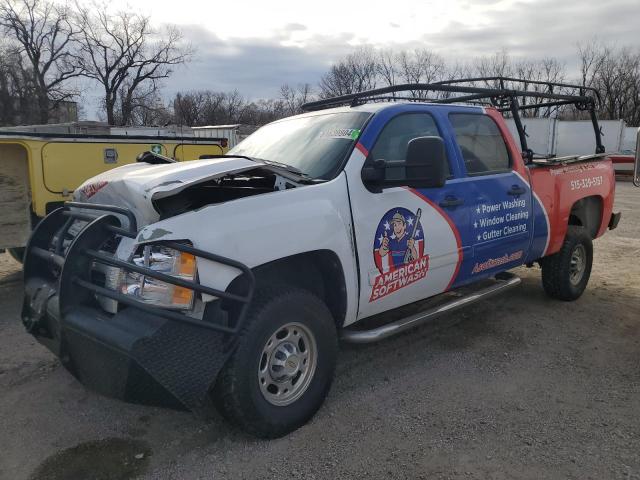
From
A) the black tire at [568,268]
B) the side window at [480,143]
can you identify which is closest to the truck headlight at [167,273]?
the side window at [480,143]

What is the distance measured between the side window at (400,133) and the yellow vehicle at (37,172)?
4540mm

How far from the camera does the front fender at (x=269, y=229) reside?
2.57 meters

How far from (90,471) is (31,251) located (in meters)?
1.45

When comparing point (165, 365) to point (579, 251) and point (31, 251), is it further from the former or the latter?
point (579, 251)

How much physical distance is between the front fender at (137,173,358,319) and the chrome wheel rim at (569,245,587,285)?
11.4 ft

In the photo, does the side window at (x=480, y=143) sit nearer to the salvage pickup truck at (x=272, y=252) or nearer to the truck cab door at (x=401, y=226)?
the salvage pickup truck at (x=272, y=252)

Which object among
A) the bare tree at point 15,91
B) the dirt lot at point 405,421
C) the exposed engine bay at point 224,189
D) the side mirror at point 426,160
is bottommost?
the dirt lot at point 405,421

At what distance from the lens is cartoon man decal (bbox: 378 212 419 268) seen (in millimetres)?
3438

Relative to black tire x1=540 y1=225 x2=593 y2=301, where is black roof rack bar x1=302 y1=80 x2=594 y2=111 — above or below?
above

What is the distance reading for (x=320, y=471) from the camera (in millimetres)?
2750

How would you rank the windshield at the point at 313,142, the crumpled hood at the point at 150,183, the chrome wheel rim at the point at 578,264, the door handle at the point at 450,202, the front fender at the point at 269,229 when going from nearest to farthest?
the front fender at the point at 269,229 → the crumpled hood at the point at 150,183 → the windshield at the point at 313,142 → the door handle at the point at 450,202 → the chrome wheel rim at the point at 578,264

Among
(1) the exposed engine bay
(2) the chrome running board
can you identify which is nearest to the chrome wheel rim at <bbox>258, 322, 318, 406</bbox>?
(2) the chrome running board

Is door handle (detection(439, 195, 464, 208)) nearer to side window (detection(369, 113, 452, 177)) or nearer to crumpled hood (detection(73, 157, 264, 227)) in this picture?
side window (detection(369, 113, 452, 177))

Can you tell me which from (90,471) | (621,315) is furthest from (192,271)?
(621,315)
